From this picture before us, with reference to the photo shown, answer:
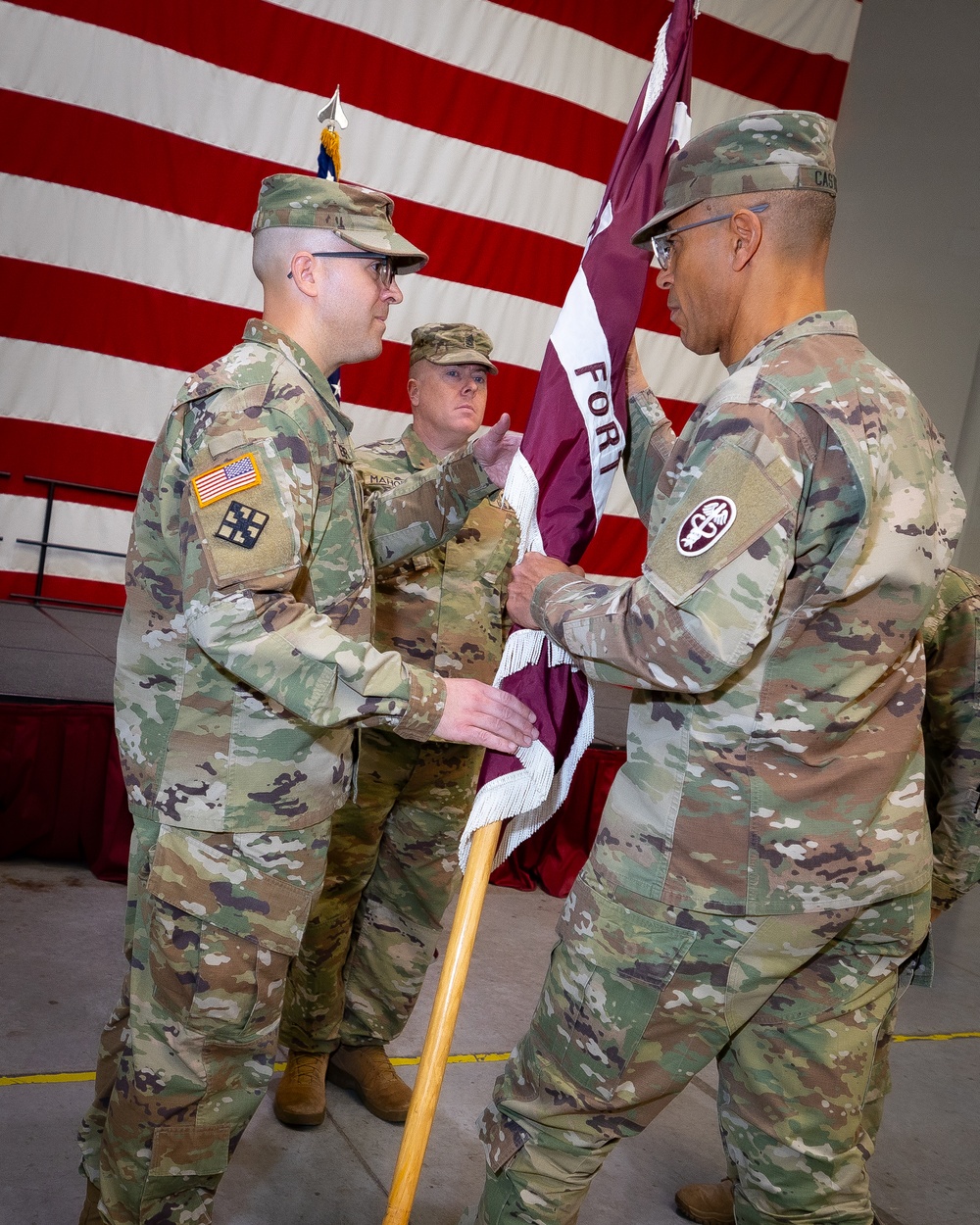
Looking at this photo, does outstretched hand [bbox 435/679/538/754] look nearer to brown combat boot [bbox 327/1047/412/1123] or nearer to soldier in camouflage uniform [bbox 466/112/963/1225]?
soldier in camouflage uniform [bbox 466/112/963/1225]

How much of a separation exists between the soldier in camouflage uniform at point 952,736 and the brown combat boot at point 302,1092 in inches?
30.9

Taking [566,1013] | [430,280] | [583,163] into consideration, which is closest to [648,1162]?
[566,1013]

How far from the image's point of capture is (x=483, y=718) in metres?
1.64

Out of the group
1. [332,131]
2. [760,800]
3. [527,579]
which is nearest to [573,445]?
[527,579]

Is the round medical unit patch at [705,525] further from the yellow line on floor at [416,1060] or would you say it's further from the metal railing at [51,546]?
the metal railing at [51,546]

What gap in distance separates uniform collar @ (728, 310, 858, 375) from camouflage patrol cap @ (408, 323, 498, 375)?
1359mm

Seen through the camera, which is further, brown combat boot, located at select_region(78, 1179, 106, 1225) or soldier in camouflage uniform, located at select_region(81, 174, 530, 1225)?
brown combat boot, located at select_region(78, 1179, 106, 1225)

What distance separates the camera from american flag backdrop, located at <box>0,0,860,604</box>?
4.51m

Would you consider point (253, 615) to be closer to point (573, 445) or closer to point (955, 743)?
point (573, 445)

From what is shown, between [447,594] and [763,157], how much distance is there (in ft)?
4.56

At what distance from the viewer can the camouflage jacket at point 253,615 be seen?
4.84 feet

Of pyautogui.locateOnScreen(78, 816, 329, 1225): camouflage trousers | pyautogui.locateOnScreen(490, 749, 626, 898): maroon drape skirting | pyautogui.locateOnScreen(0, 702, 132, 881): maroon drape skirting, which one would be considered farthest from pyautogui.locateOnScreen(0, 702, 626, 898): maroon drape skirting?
pyautogui.locateOnScreen(78, 816, 329, 1225): camouflage trousers

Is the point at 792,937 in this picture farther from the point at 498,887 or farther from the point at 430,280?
the point at 430,280

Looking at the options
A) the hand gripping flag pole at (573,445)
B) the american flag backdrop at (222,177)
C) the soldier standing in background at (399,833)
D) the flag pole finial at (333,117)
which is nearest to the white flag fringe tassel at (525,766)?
the hand gripping flag pole at (573,445)
